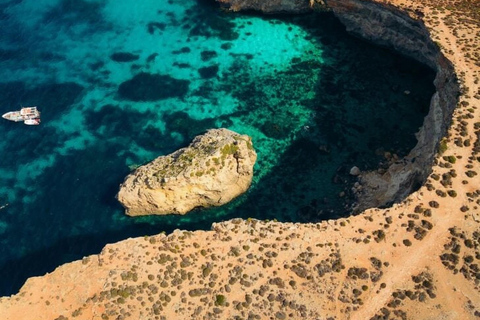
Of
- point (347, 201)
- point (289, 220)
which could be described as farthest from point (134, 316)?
point (347, 201)

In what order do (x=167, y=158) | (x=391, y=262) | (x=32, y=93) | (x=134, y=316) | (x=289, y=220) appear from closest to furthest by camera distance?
(x=134, y=316) < (x=391, y=262) < (x=289, y=220) < (x=167, y=158) < (x=32, y=93)

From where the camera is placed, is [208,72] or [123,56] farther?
[123,56]

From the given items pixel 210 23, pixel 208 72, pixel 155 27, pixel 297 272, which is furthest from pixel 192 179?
pixel 155 27

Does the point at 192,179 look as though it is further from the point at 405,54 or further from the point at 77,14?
the point at 77,14

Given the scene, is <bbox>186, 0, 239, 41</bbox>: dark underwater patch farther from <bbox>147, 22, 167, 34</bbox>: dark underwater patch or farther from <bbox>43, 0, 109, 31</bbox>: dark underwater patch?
<bbox>43, 0, 109, 31</bbox>: dark underwater patch

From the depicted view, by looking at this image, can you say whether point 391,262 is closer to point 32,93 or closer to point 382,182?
point 382,182

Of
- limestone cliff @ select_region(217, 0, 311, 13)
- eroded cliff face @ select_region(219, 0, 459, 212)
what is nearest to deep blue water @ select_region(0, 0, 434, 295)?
limestone cliff @ select_region(217, 0, 311, 13)

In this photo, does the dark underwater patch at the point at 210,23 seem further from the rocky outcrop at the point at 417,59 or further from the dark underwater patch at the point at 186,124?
the dark underwater patch at the point at 186,124
